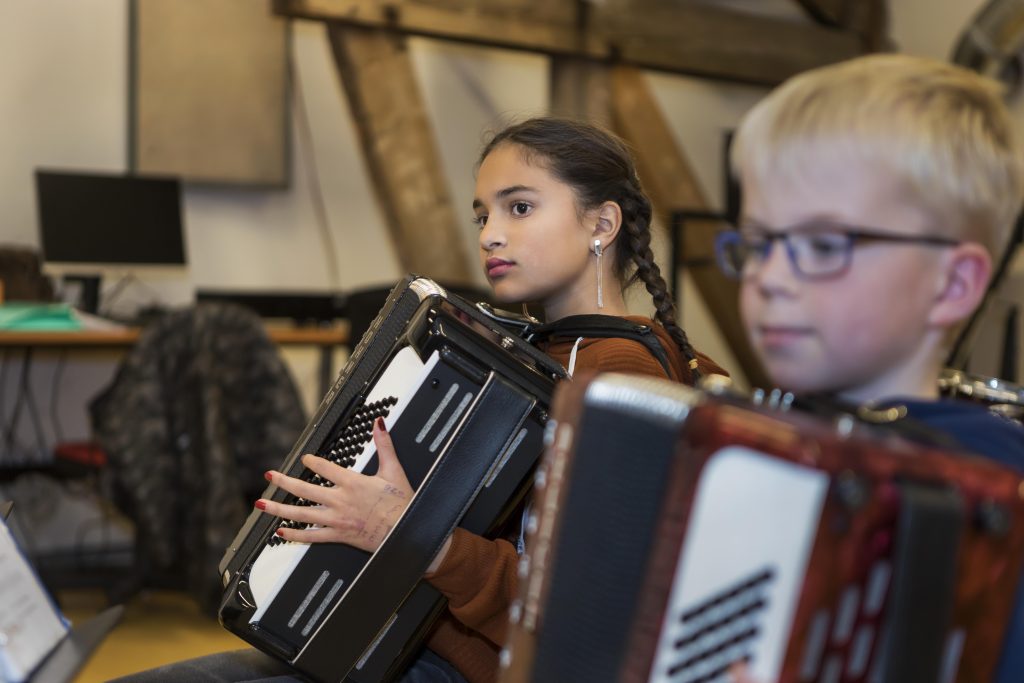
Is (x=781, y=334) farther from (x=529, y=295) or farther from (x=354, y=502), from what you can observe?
(x=529, y=295)

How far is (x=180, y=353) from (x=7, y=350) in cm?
77

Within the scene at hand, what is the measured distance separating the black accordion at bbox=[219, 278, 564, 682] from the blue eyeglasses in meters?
0.44

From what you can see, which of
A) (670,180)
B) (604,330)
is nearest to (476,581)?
(604,330)

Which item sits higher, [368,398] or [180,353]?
[368,398]

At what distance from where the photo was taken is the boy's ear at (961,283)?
0.89m

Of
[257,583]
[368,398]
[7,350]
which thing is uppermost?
[368,398]

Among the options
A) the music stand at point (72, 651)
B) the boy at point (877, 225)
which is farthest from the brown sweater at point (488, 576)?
the boy at point (877, 225)

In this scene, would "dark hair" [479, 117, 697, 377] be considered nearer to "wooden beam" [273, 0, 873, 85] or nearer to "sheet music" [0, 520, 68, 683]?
"sheet music" [0, 520, 68, 683]

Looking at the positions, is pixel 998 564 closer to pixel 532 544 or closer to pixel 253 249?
pixel 532 544

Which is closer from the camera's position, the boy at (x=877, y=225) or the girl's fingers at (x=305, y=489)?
the boy at (x=877, y=225)

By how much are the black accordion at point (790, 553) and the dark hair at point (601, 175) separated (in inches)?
30.7

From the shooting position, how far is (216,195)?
4195 mm

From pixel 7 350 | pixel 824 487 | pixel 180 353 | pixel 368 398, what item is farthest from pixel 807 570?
pixel 7 350

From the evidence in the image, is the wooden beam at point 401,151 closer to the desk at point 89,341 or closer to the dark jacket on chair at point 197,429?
the desk at point 89,341
